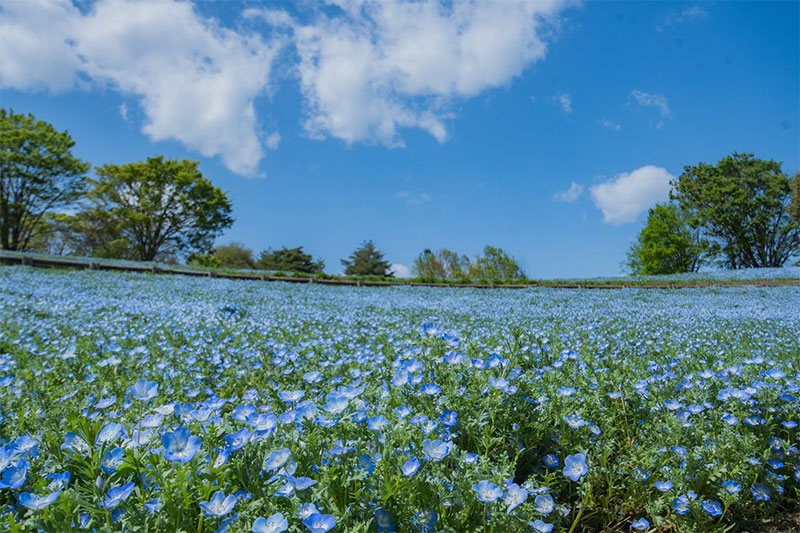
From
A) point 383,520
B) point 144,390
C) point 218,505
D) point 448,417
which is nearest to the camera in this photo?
point 218,505

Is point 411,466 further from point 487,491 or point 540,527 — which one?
point 540,527

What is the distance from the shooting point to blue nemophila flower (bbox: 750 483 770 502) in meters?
2.13

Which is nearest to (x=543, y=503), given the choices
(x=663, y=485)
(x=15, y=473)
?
(x=663, y=485)

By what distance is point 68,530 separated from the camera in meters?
1.18

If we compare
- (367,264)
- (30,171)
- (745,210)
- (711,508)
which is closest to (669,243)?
(745,210)

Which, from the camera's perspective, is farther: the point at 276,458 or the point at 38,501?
the point at 276,458

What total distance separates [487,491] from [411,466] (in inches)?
11.2

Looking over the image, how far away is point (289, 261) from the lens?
43.6 metres

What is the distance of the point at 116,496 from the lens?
4.28 feet

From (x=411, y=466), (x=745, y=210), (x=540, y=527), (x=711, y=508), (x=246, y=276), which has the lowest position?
(x=711, y=508)

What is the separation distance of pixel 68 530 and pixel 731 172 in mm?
52425

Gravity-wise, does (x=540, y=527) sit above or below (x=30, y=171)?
below

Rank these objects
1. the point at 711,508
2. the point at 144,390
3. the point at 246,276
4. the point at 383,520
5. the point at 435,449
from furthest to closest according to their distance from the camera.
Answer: the point at 246,276, the point at 711,508, the point at 144,390, the point at 435,449, the point at 383,520

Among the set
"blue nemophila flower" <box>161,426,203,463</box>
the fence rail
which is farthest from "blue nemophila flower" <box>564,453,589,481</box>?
the fence rail
